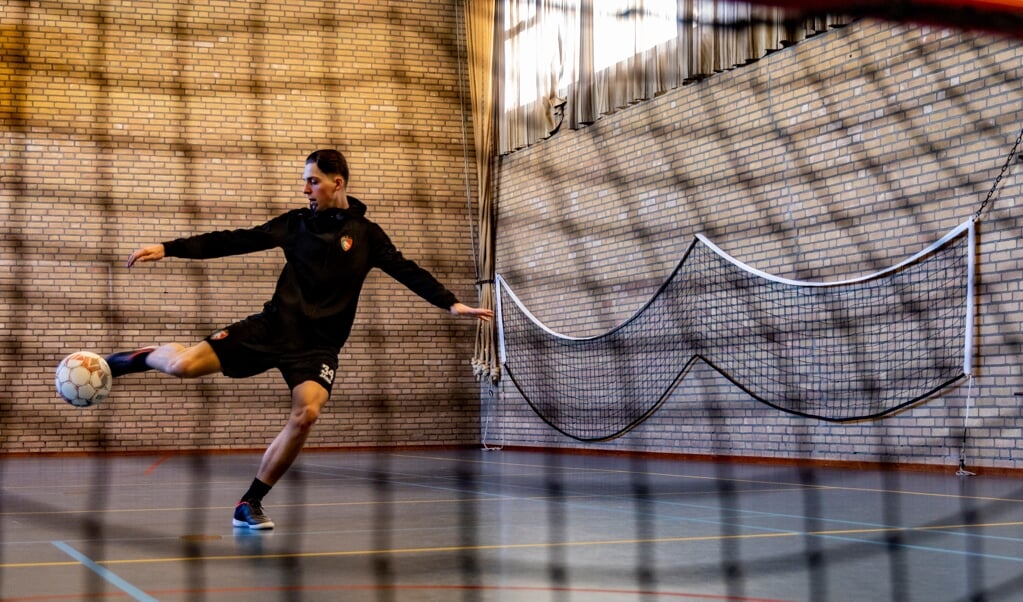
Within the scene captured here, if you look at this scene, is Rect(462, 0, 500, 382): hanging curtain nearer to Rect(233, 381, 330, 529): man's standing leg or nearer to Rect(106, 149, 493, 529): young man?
Rect(106, 149, 493, 529): young man

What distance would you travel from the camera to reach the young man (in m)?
4.91

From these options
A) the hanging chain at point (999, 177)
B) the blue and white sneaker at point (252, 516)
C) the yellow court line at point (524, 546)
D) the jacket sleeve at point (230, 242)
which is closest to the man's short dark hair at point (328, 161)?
the jacket sleeve at point (230, 242)

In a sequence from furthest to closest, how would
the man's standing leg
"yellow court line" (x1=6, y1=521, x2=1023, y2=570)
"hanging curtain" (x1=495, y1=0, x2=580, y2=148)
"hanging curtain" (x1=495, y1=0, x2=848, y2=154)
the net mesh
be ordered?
"hanging curtain" (x1=495, y1=0, x2=580, y2=148)
"hanging curtain" (x1=495, y1=0, x2=848, y2=154)
the net mesh
the man's standing leg
"yellow court line" (x1=6, y1=521, x2=1023, y2=570)

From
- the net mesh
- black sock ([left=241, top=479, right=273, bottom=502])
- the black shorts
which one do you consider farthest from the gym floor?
the net mesh

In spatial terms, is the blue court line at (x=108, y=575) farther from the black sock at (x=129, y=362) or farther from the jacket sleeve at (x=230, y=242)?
the jacket sleeve at (x=230, y=242)

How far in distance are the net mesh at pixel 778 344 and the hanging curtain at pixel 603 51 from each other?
1.84 meters

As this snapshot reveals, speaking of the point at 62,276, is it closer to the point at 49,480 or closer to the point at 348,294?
the point at 49,480

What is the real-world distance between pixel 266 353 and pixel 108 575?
1547 millimetres

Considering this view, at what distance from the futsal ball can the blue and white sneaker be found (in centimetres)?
80

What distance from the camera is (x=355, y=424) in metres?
14.5

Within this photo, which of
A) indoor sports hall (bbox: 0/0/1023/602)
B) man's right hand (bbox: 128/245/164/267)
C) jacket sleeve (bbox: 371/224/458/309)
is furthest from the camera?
jacket sleeve (bbox: 371/224/458/309)

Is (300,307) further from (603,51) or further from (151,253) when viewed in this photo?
(603,51)

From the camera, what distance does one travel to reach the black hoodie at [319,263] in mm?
5102

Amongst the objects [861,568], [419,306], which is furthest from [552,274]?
[861,568]
